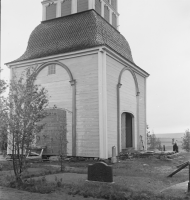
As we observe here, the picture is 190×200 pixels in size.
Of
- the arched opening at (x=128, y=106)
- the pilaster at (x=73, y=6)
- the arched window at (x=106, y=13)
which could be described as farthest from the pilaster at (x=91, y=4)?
the arched opening at (x=128, y=106)

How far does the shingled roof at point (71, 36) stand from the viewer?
18047mm

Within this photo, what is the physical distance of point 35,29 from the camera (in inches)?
837

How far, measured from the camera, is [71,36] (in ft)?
62.0

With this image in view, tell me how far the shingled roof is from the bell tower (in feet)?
2.13

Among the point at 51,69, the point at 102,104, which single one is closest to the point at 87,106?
the point at 102,104

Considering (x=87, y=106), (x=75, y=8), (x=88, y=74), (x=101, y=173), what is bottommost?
(x=101, y=173)

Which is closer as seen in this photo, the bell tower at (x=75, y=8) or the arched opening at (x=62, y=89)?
the arched opening at (x=62, y=89)

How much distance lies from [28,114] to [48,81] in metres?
9.76

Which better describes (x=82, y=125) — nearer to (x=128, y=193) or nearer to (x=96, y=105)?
(x=96, y=105)

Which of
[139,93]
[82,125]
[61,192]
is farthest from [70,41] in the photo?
[61,192]

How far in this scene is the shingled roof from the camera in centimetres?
1805

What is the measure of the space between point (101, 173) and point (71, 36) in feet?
40.1

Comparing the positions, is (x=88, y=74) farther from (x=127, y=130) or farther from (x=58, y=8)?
(x=58, y=8)

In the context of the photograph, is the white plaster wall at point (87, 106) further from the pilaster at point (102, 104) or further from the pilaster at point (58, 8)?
the pilaster at point (58, 8)
